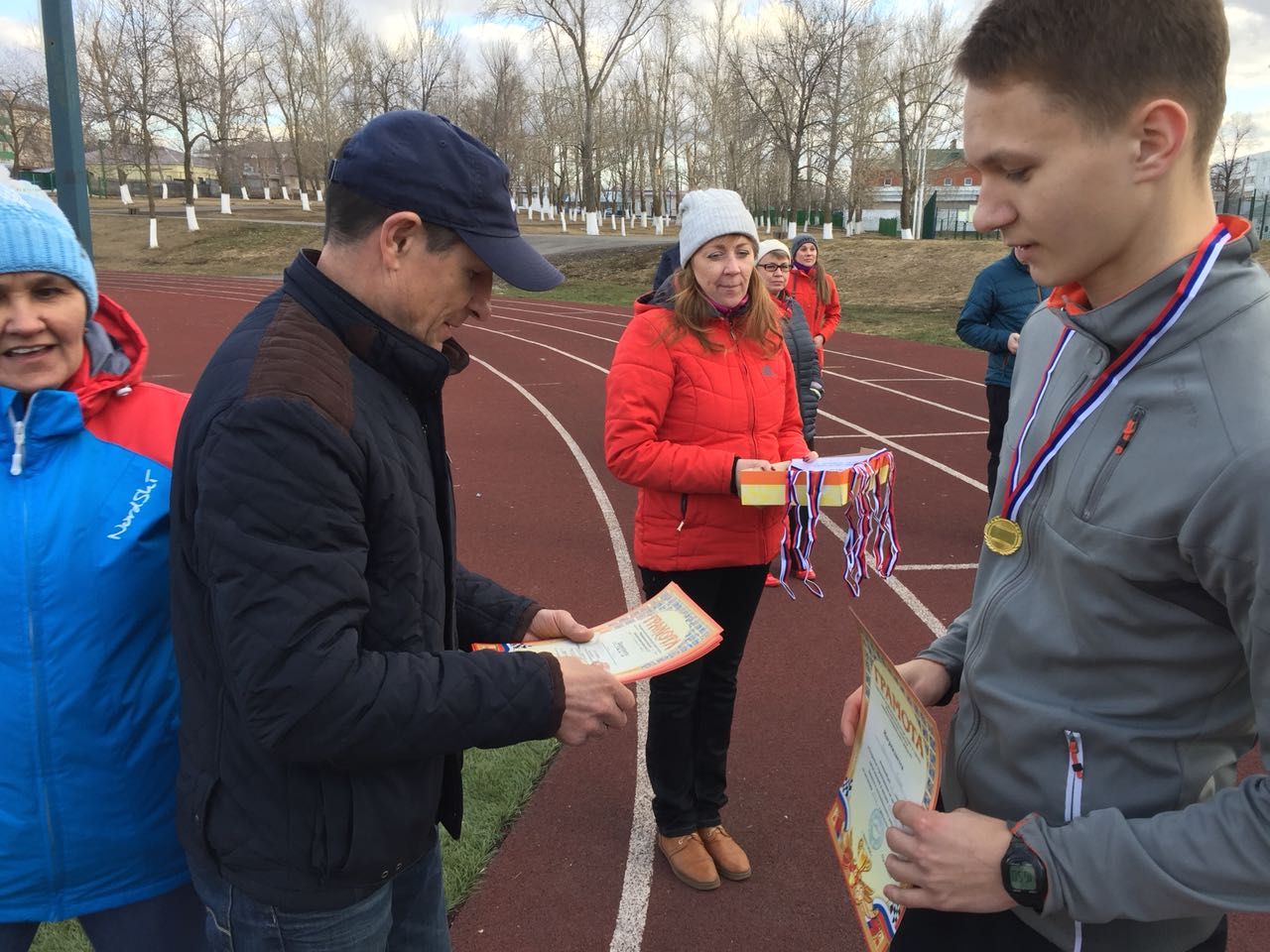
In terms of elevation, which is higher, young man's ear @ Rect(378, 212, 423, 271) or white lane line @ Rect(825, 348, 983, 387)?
young man's ear @ Rect(378, 212, 423, 271)

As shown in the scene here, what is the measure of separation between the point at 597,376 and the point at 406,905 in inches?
438

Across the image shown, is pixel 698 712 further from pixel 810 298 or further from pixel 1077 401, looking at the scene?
pixel 810 298

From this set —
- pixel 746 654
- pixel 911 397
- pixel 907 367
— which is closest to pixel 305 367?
pixel 746 654

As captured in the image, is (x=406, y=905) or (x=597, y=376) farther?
(x=597, y=376)

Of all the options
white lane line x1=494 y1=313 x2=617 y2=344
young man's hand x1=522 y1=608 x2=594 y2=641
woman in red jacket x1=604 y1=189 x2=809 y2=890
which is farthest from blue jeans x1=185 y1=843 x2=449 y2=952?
white lane line x1=494 y1=313 x2=617 y2=344

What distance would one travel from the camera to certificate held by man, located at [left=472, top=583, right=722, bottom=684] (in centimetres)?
191

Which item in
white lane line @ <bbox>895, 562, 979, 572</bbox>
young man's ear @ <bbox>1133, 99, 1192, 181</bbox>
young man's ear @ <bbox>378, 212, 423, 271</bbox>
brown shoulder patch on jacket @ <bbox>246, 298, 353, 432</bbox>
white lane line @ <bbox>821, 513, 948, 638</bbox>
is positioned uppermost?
young man's ear @ <bbox>1133, 99, 1192, 181</bbox>

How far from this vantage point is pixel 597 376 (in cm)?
1282

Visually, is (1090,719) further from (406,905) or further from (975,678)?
(406,905)

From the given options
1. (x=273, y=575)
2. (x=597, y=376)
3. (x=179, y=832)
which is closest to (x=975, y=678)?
(x=273, y=575)

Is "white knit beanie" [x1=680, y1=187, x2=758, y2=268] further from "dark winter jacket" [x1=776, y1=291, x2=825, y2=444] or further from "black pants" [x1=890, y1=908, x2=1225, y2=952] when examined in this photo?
"dark winter jacket" [x1=776, y1=291, x2=825, y2=444]

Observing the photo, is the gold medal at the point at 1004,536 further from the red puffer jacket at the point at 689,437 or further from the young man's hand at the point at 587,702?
the red puffer jacket at the point at 689,437

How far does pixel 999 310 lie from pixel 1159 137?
5.14m

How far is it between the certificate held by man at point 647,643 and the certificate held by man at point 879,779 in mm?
404
